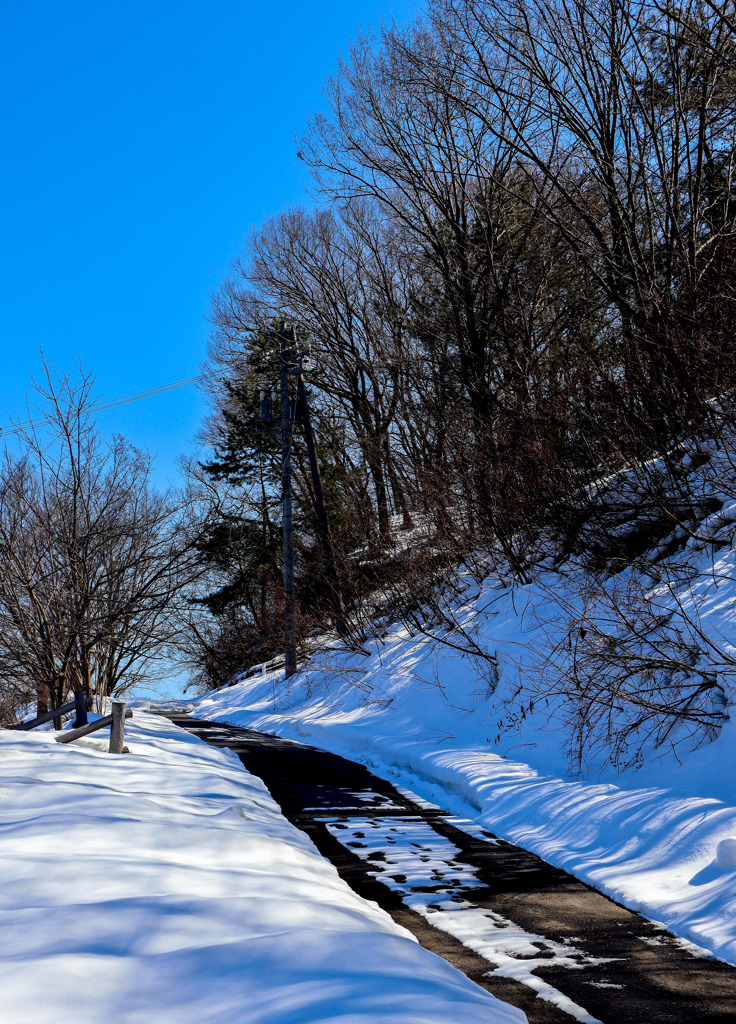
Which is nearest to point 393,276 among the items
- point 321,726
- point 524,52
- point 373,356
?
point 373,356

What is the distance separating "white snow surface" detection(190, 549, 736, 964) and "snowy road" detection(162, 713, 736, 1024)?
11.2 inches

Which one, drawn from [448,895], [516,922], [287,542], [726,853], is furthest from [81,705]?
[287,542]

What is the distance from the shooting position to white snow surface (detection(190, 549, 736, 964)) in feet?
17.1

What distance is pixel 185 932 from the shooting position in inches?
125

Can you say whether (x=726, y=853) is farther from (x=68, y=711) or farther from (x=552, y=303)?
(x=552, y=303)

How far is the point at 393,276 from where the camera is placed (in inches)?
1152

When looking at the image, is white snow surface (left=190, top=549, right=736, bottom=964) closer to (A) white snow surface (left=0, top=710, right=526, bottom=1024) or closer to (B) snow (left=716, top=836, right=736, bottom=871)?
(B) snow (left=716, top=836, right=736, bottom=871)

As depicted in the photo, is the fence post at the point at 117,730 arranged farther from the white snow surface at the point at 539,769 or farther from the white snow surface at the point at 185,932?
the white snow surface at the point at 185,932

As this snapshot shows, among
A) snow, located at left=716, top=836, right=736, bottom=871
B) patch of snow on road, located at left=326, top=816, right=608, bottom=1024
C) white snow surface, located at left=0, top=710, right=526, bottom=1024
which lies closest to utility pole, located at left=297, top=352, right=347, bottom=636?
patch of snow on road, located at left=326, top=816, right=608, bottom=1024

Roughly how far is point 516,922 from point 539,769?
12.9 feet

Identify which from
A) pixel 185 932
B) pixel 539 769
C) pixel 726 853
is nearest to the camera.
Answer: pixel 185 932

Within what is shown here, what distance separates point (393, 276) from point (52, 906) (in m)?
28.2

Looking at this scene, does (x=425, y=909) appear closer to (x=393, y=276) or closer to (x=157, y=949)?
(x=157, y=949)

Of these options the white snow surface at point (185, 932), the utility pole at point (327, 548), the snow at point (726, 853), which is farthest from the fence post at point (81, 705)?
the snow at point (726, 853)
